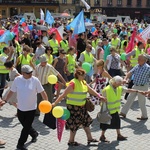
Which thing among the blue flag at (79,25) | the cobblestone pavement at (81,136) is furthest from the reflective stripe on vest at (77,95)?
the blue flag at (79,25)

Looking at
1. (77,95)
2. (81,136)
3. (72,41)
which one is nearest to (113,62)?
(81,136)

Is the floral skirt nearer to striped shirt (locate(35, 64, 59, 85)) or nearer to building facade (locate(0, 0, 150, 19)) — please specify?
striped shirt (locate(35, 64, 59, 85))

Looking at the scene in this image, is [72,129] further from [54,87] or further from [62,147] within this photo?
[54,87]

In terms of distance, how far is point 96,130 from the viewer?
7520mm

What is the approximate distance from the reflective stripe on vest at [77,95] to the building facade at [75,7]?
6181 cm

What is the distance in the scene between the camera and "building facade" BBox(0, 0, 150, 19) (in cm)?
6712

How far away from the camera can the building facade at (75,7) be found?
67.1 metres

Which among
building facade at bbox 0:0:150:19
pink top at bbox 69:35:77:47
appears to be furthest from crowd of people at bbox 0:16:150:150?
building facade at bbox 0:0:150:19

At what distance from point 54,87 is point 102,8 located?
210 feet

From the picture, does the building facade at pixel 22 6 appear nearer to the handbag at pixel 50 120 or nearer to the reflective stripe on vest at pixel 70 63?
the reflective stripe on vest at pixel 70 63

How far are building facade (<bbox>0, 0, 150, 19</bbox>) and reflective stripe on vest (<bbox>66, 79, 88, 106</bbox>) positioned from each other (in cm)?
6181

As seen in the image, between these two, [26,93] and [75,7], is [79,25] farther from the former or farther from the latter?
[75,7]

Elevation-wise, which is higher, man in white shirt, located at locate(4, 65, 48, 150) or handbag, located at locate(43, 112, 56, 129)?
man in white shirt, located at locate(4, 65, 48, 150)

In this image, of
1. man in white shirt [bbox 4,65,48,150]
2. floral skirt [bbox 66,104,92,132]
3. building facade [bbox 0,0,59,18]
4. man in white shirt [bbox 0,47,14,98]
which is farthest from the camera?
building facade [bbox 0,0,59,18]
